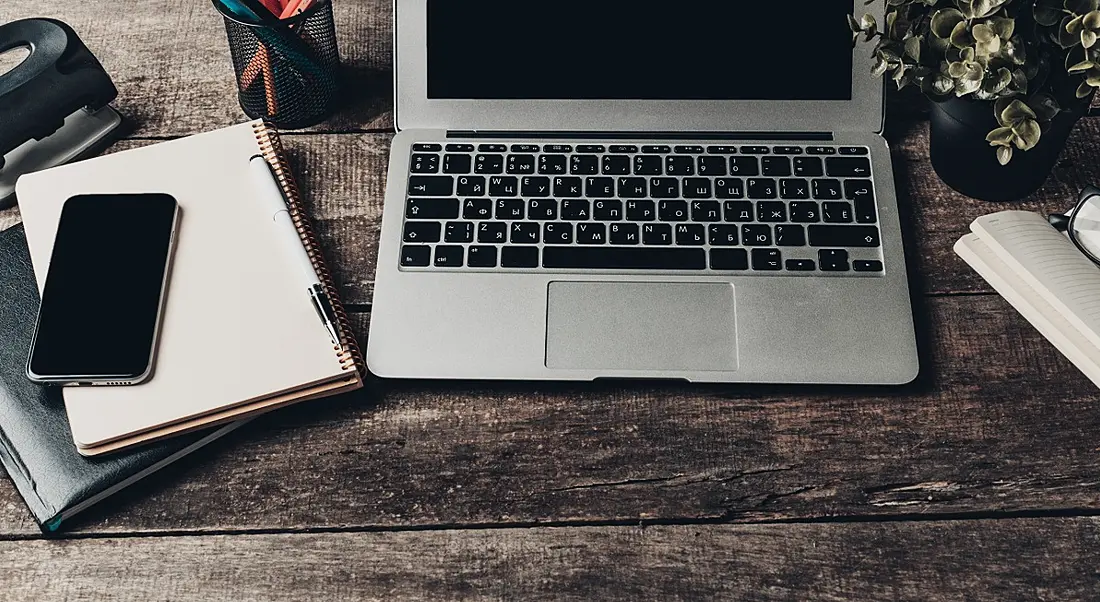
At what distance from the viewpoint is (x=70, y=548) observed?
625mm

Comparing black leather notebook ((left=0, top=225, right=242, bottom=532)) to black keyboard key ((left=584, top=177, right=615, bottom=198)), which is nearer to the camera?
black leather notebook ((left=0, top=225, right=242, bottom=532))

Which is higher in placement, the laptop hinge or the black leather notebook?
the laptop hinge

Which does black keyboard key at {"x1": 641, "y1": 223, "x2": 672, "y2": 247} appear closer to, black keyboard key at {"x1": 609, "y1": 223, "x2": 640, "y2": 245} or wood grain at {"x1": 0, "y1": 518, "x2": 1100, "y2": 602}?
black keyboard key at {"x1": 609, "y1": 223, "x2": 640, "y2": 245}

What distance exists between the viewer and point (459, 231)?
728 millimetres

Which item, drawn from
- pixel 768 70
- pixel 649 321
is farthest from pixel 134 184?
pixel 768 70

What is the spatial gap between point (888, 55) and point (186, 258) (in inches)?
22.2

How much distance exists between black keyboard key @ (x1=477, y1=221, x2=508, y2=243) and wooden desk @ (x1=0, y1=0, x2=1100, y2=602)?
0.39ft

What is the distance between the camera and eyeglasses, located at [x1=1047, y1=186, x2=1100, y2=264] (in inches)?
27.5

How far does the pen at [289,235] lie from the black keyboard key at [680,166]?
0.99 ft

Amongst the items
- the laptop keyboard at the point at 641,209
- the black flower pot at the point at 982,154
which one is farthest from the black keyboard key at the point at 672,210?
the black flower pot at the point at 982,154

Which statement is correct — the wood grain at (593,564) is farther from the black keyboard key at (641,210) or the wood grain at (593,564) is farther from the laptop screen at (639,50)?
the laptop screen at (639,50)

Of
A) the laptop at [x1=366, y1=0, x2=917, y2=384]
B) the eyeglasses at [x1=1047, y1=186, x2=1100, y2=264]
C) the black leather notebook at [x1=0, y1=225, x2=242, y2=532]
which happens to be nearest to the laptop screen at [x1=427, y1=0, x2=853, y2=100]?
the laptop at [x1=366, y1=0, x2=917, y2=384]

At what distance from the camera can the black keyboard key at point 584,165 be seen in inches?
29.9

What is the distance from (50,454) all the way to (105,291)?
123 mm
